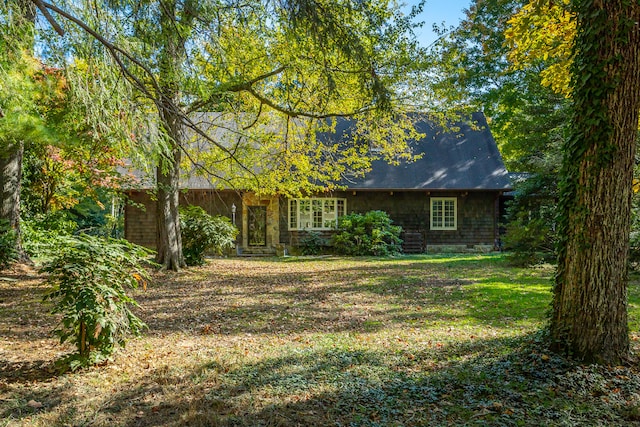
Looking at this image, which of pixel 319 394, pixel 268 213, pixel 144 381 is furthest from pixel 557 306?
pixel 268 213

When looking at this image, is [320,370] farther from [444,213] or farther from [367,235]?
[444,213]

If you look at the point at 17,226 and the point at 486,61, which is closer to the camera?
the point at 17,226

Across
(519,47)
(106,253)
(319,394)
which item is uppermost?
(519,47)

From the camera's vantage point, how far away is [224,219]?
1396cm

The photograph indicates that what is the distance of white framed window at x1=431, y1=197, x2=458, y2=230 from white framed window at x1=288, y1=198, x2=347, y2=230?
3798mm

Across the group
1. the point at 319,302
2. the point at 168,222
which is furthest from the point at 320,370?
the point at 168,222

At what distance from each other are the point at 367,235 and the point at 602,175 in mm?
13869

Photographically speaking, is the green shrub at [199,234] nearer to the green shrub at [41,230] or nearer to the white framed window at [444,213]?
the green shrub at [41,230]

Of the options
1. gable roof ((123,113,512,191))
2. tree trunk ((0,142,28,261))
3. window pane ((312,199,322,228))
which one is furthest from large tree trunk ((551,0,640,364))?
window pane ((312,199,322,228))

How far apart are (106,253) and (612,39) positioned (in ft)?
16.0

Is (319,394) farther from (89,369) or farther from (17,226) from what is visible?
(17,226)

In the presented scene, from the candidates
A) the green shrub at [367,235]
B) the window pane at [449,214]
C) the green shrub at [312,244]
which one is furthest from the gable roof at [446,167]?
the green shrub at [312,244]

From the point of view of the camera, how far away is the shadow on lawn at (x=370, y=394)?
3426 millimetres

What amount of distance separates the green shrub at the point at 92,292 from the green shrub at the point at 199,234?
28.6 ft
